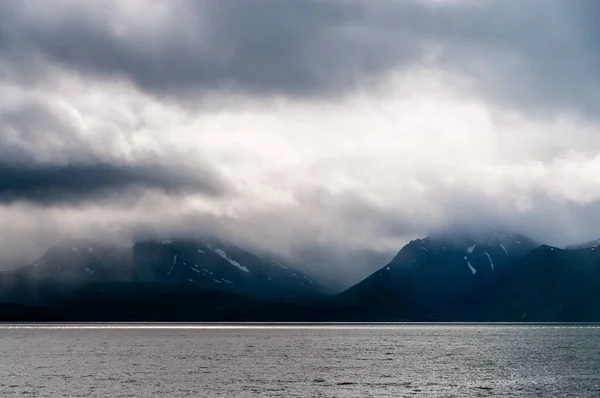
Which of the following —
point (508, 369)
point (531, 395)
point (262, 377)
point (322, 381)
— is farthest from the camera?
point (508, 369)

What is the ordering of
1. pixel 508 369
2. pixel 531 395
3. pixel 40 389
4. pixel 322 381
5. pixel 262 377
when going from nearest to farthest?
pixel 531 395
pixel 40 389
pixel 322 381
pixel 262 377
pixel 508 369

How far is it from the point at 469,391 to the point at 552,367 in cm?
6051

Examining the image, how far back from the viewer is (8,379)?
150 metres

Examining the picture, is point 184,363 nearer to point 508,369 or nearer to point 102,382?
point 102,382

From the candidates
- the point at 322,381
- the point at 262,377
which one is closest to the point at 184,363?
the point at 262,377

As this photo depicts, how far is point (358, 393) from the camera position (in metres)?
124

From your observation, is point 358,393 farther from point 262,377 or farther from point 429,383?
point 262,377

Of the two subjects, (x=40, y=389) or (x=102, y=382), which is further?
(x=102, y=382)

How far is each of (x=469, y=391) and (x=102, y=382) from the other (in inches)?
2723

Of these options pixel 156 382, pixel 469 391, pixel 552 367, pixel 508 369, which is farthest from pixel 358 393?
pixel 552 367

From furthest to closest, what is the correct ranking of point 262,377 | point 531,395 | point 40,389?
point 262,377 < point 40,389 < point 531,395

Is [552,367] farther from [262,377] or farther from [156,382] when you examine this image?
[156,382]

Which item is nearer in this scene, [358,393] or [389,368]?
[358,393]

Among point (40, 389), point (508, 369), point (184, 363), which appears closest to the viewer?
point (40, 389)
